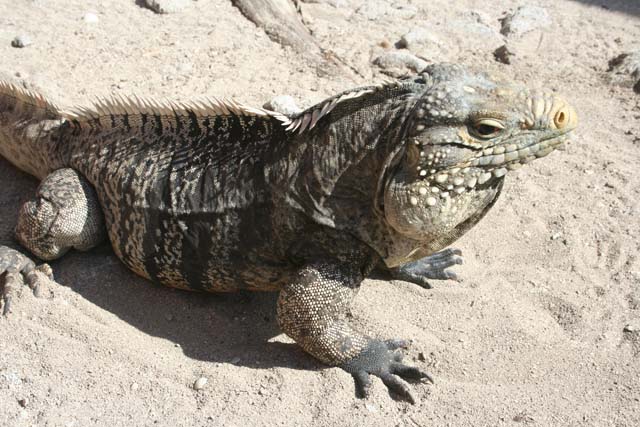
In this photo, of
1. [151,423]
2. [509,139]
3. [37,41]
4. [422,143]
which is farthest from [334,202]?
[37,41]

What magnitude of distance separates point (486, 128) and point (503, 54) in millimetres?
5263

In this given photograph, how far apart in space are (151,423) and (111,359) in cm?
67

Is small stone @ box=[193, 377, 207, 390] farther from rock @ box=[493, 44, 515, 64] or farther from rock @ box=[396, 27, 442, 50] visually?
rock @ box=[493, 44, 515, 64]

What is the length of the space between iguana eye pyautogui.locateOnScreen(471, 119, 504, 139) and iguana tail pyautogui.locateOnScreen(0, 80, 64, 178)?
3.62 m

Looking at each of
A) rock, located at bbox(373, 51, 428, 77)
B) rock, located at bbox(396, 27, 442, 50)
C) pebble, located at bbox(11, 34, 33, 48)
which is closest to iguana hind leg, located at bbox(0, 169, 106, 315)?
pebble, located at bbox(11, 34, 33, 48)

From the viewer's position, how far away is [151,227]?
529 cm

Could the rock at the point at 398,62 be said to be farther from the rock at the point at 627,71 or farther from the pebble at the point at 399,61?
the rock at the point at 627,71

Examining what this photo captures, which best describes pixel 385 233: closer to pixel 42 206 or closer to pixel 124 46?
pixel 42 206

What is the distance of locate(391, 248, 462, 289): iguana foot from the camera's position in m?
5.91

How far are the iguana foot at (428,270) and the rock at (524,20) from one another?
4648 millimetres

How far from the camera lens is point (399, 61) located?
8523mm

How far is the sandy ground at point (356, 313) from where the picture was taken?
482cm

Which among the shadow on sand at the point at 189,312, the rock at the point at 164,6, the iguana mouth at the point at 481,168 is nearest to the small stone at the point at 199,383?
the shadow on sand at the point at 189,312

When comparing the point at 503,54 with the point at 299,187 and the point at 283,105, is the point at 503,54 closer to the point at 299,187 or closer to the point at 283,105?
the point at 283,105
